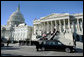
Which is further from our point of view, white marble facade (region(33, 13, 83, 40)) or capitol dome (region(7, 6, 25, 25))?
capitol dome (region(7, 6, 25, 25))

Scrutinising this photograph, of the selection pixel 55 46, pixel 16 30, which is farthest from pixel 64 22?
pixel 16 30

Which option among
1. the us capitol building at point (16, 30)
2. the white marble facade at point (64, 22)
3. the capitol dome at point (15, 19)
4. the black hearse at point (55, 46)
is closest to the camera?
the black hearse at point (55, 46)

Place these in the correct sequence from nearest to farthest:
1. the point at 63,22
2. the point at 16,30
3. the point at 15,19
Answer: the point at 63,22 → the point at 16,30 → the point at 15,19

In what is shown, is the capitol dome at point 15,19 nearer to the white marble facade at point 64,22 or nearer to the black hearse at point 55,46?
the white marble facade at point 64,22

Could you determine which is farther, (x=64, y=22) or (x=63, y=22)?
(x=63, y=22)

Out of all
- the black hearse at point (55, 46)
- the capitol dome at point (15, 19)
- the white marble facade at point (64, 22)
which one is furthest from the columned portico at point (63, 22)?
the capitol dome at point (15, 19)

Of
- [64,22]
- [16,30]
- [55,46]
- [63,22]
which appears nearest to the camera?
[55,46]

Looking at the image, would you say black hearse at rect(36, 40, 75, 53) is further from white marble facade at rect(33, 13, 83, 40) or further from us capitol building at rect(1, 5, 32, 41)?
us capitol building at rect(1, 5, 32, 41)

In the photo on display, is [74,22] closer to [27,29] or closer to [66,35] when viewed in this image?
[66,35]

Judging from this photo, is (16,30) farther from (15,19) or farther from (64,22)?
(64,22)

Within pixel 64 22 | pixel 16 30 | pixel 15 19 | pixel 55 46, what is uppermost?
pixel 15 19

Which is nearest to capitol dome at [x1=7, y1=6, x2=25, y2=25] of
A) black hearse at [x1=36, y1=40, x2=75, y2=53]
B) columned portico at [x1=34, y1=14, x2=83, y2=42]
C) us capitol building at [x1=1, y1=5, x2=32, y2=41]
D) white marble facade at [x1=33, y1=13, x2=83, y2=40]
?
us capitol building at [x1=1, y1=5, x2=32, y2=41]

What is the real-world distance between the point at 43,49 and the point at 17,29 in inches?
3199

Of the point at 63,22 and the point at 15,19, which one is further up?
the point at 15,19
